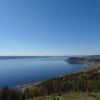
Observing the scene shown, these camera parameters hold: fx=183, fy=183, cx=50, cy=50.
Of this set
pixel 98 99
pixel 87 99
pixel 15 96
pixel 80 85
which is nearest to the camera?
pixel 98 99

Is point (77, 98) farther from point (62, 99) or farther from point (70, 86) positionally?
point (70, 86)

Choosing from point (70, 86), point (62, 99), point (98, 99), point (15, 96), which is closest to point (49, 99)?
point (62, 99)

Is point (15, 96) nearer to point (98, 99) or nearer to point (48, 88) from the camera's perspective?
point (98, 99)

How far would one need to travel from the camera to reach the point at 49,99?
17.6 meters

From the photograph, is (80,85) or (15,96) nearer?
(15,96)

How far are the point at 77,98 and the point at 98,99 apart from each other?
3.60 meters

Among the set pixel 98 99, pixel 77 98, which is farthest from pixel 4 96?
pixel 98 99

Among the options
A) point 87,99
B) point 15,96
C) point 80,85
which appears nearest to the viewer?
point 87,99

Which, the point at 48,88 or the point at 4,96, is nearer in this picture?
the point at 4,96

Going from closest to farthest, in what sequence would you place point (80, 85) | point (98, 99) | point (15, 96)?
point (98, 99) → point (15, 96) → point (80, 85)

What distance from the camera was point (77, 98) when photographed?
1788cm

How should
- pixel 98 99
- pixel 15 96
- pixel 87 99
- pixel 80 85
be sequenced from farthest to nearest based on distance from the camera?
pixel 80 85, pixel 15 96, pixel 87 99, pixel 98 99

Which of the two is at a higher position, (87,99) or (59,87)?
(87,99)

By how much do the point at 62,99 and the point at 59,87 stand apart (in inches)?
875
